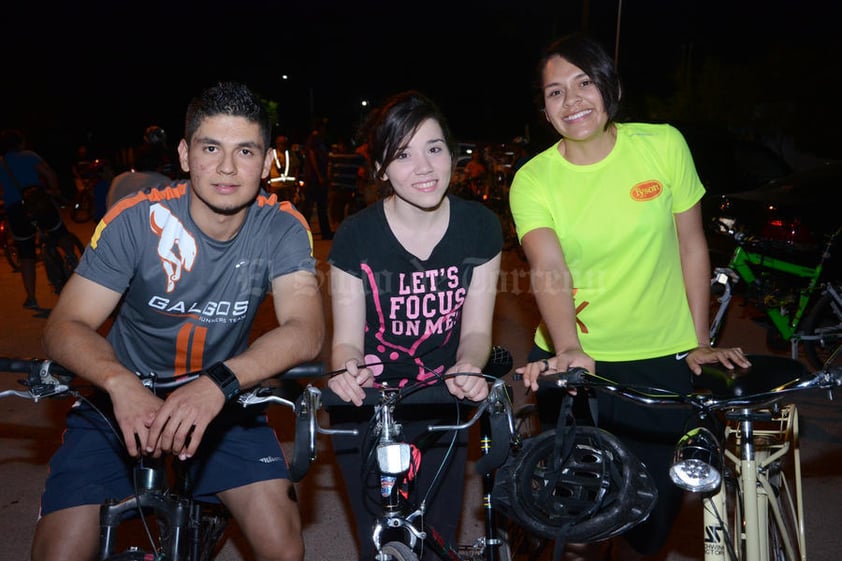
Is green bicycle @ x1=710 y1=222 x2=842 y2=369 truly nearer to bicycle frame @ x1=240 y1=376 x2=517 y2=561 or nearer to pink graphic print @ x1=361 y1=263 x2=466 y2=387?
pink graphic print @ x1=361 y1=263 x2=466 y2=387

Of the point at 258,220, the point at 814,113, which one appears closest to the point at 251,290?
the point at 258,220

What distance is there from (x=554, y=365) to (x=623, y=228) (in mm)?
744

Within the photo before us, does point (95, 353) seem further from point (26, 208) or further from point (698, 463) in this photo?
point (26, 208)

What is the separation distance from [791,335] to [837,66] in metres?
33.3

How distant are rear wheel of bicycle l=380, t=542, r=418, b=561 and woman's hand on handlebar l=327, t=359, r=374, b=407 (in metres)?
0.44

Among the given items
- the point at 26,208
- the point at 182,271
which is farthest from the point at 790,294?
the point at 26,208

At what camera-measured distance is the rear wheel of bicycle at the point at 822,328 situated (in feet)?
24.1

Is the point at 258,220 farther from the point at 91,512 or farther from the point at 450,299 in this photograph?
the point at 91,512

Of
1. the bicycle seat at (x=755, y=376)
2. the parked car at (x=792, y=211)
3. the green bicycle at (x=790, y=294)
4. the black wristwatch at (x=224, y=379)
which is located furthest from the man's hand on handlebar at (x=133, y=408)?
the parked car at (x=792, y=211)

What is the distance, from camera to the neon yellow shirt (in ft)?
10.9

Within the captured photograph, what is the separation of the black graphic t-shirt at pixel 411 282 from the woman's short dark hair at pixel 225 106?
0.54 meters

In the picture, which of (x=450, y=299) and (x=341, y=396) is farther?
(x=450, y=299)

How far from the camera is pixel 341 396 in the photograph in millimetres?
2635

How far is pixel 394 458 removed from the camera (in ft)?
8.04
